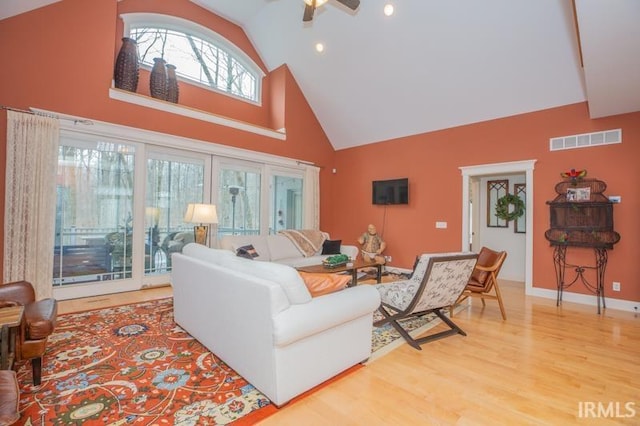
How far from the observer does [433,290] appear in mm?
2812

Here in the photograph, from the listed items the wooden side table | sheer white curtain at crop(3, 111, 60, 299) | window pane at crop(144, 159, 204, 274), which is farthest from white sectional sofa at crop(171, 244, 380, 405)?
window pane at crop(144, 159, 204, 274)

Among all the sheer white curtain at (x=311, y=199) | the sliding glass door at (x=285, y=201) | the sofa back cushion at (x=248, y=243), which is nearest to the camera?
the sofa back cushion at (x=248, y=243)

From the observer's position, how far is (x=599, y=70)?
355cm

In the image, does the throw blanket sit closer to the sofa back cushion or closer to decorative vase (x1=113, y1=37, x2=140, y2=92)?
the sofa back cushion

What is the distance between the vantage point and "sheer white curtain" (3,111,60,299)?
3.64 m

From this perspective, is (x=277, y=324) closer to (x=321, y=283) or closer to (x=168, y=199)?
(x=321, y=283)

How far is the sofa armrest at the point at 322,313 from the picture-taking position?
5.94 feet

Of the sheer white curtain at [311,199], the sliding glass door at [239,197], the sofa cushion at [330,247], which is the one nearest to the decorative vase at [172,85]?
the sliding glass door at [239,197]

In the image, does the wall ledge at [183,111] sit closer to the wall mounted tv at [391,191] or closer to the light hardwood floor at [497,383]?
the wall mounted tv at [391,191]

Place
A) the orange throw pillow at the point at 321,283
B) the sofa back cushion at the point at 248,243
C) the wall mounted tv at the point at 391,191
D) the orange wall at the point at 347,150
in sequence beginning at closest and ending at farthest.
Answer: the orange throw pillow at the point at 321,283 → the orange wall at the point at 347,150 → the sofa back cushion at the point at 248,243 → the wall mounted tv at the point at 391,191

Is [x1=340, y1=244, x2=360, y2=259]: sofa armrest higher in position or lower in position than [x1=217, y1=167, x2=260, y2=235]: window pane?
lower

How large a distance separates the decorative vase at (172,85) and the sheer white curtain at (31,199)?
5.60 ft

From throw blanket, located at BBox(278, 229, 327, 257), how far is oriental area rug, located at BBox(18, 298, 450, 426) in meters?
2.55

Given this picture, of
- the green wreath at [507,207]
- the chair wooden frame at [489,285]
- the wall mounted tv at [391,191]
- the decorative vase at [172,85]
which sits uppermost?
the decorative vase at [172,85]
